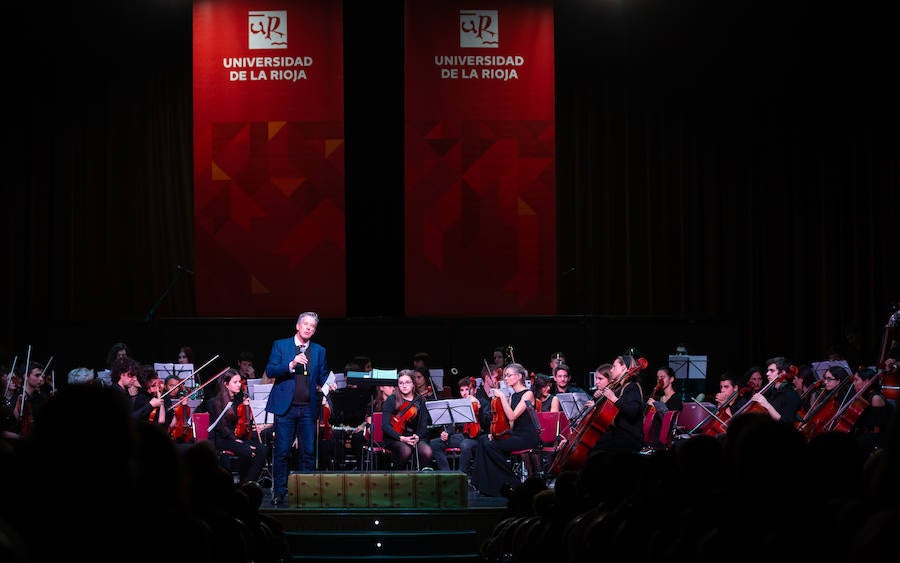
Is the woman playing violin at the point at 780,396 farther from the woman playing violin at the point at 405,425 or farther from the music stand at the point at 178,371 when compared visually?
the music stand at the point at 178,371

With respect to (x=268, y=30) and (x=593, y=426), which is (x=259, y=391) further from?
(x=268, y=30)

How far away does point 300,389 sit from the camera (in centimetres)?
875

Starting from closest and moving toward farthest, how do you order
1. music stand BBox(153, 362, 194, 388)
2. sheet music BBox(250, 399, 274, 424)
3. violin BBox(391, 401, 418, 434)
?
sheet music BBox(250, 399, 274, 424) < violin BBox(391, 401, 418, 434) < music stand BBox(153, 362, 194, 388)

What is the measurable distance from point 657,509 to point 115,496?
1.87 m

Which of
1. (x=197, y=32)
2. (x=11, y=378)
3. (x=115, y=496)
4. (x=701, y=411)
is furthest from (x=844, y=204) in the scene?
(x=115, y=496)

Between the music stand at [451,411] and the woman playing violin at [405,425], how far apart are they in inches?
29.0

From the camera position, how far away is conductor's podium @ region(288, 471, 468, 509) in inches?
327

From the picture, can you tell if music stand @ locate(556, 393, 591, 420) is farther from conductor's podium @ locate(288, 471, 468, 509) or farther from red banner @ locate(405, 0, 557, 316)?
red banner @ locate(405, 0, 557, 316)

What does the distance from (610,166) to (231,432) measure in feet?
27.5

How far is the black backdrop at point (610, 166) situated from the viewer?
15312 millimetres

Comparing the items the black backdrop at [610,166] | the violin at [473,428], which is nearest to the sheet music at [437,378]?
the violin at [473,428]

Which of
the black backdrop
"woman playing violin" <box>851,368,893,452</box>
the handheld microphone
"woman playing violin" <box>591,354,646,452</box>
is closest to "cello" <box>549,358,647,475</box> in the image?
"woman playing violin" <box>591,354,646,452</box>

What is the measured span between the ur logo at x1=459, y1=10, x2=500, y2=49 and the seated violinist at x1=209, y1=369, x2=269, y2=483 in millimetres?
6434

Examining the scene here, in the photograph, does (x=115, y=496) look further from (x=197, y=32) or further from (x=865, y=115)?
(x=865, y=115)
